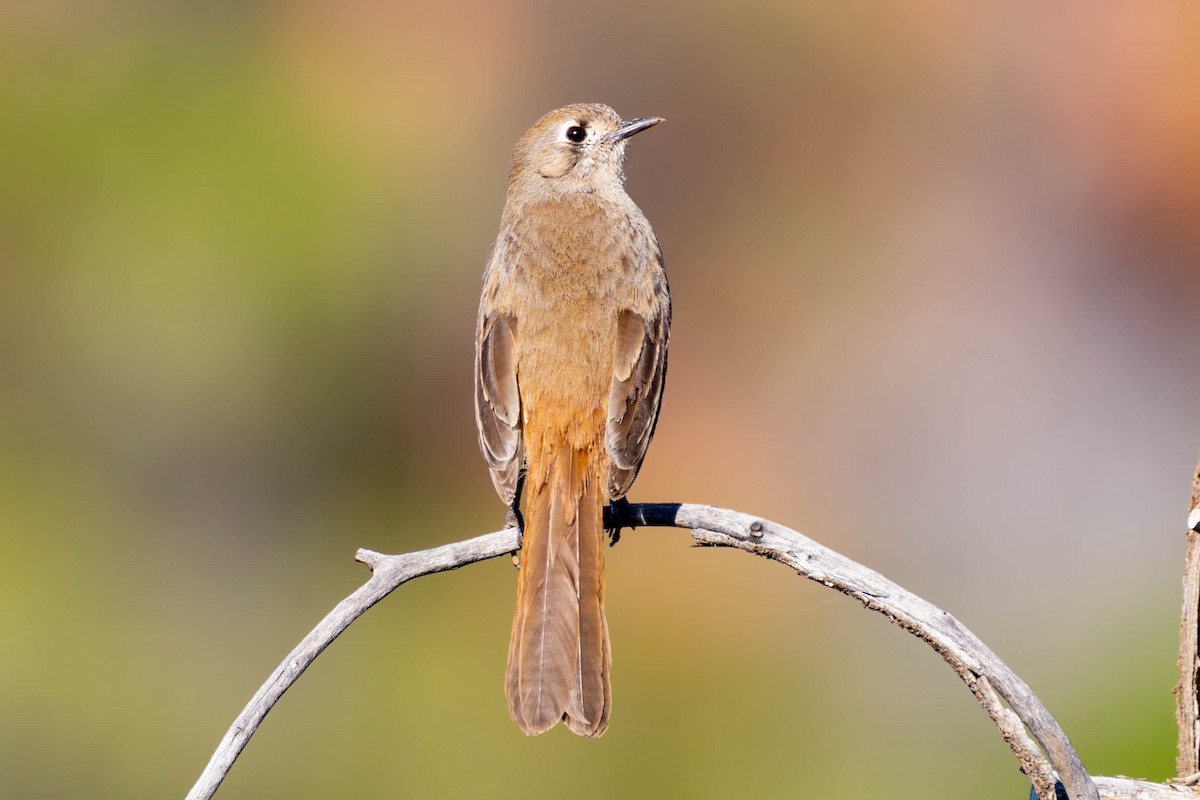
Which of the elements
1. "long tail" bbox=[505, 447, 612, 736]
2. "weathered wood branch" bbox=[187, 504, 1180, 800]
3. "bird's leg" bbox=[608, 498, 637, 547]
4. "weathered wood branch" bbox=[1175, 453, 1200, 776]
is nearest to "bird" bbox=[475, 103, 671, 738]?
"long tail" bbox=[505, 447, 612, 736]

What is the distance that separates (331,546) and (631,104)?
3.97 m

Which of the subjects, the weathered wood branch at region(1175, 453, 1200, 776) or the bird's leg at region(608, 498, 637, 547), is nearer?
the weathered wood branch at region(1175, 453, 1200, 776)

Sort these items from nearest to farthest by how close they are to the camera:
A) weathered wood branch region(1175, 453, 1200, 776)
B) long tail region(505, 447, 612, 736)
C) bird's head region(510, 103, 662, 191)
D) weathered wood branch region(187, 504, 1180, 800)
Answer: weathered wood branch region(187, 504, 1180, 800)
weathered wood branch region(1175, 453, 1200, 776)
long tail region(505, 447, 612, 736)
bird's head region(510, 103, 662, 191)

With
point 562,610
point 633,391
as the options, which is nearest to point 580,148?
point 633,391

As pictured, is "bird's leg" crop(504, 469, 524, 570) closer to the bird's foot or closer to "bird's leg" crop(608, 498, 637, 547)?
the bird's foot

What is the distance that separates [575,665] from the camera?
12.2 ft

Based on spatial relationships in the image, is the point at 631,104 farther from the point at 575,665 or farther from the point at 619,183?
the point at 575,665

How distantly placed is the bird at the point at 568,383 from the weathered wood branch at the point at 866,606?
29 centimetres

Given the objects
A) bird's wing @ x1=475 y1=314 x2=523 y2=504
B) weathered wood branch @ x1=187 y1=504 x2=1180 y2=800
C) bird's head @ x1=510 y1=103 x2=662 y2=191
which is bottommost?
weathered wood branch @ x1=187 y1=504 x2=1180 y2=800

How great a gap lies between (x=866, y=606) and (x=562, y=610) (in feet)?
3.08

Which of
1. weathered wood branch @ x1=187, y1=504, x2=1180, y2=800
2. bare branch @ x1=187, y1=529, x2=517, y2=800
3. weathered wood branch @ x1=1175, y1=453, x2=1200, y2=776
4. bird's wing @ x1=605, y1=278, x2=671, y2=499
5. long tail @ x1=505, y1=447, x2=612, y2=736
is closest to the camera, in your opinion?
weathered wood branch @ x1=187, y1=504, x2=1180, y2=800

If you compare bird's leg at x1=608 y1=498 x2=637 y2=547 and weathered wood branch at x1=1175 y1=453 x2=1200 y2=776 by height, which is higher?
bird's leg at x1=608 y1=498 x2=637 y2=547

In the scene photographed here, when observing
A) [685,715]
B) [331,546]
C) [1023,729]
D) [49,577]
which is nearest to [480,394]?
[1023,729]

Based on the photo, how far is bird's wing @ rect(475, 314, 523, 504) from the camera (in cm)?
424
